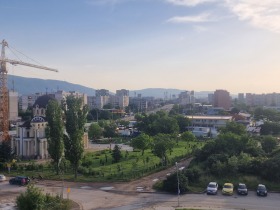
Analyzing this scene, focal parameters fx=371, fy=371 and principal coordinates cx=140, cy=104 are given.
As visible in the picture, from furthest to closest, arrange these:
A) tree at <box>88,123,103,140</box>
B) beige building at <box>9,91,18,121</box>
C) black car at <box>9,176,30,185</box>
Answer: beige building at <box>9,91,18,121</box> → tree at <box>88,123,103,140</box> → black car at <box>9,176,30,185</box>

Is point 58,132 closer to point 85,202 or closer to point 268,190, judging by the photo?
point 85,202

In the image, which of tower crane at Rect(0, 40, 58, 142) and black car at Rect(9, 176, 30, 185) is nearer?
black car at Rect(9, 176, 30, 185)

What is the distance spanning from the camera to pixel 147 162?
4478 cm

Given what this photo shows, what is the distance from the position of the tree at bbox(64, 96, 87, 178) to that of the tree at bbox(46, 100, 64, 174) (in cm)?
149

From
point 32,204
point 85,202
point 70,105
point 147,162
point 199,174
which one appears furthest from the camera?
point 147,162

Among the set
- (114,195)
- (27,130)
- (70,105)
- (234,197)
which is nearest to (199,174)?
(234,197)

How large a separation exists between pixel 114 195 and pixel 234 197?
958 centimetres

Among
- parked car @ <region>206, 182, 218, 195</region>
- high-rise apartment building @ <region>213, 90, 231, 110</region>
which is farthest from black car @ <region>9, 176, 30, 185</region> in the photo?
high-rise apartment building @ <region>213, 90, 231, 110</region>

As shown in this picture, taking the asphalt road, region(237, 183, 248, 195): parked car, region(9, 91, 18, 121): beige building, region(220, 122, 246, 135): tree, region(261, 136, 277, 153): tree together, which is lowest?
the asphalt road

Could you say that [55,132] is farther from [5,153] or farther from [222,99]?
[222,99]

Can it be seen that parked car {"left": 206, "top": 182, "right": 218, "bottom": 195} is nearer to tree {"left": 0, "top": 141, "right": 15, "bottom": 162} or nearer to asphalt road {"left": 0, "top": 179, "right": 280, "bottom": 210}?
asphalt road {"left": 0, "top": 179, "right": 280, "bottom": 210}

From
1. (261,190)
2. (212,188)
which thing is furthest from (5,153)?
(261,190)

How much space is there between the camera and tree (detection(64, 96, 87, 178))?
35875 millimetres

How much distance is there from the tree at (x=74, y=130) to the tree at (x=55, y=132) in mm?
1492
